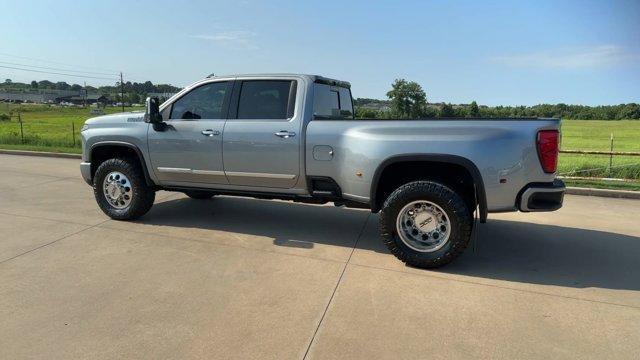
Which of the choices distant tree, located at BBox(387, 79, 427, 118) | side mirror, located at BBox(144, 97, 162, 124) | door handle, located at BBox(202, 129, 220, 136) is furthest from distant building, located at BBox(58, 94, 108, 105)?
door handle, located at BBox(202, 129, 220, 136)

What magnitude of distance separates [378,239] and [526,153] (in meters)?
2.07

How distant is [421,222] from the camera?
4625 millimetres

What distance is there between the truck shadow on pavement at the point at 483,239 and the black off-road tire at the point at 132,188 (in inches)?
8.4

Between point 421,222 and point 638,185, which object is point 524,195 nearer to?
point 421,222

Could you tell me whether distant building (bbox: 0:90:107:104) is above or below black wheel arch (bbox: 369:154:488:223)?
above

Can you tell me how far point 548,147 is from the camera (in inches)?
165

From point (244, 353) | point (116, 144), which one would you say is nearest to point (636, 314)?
point (244, 353)

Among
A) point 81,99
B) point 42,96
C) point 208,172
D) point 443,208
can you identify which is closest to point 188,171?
point 208,172

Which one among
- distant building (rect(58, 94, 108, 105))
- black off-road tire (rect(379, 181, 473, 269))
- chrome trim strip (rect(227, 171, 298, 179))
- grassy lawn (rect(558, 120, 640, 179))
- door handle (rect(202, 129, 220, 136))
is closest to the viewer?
black off-road tire (rect(379, 181, 473, 269))

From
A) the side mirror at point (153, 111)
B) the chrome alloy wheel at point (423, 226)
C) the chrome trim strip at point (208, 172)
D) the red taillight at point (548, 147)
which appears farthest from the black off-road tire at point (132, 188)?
the red taillight at point (548, 147)

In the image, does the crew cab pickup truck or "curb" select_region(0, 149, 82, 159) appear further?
"curb" select_region(0, 149, 82, 159)

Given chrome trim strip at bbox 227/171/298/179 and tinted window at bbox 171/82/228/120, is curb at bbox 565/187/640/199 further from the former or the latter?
tinted window at bbox 171/82/228/120

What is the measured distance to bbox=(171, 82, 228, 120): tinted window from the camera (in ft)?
18.5

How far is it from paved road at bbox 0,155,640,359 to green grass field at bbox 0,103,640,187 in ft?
14.7
